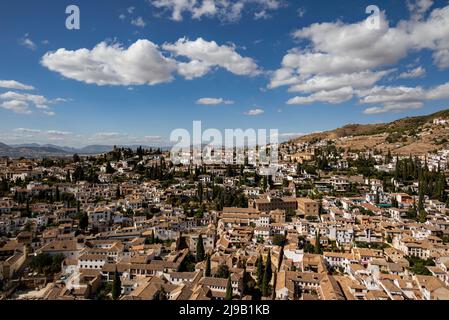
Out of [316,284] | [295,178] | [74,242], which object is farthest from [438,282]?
[295,178]

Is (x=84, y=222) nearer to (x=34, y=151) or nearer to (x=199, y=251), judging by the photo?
(x=199, y=251)

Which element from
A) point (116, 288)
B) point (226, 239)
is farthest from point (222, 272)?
point (226, 239)

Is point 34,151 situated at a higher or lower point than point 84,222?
higher

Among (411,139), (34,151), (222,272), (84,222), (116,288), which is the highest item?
(411,139)

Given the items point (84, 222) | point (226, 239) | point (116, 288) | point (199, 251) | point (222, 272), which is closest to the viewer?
point (116, 288)

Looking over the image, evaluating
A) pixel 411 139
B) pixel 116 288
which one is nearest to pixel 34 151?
pixel 411 139

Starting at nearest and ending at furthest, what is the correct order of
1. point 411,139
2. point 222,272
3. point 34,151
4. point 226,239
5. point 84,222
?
point 222,272, point 226,239, point 84,222, point 411,139, point 34,151

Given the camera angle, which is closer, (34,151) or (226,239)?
(226,239)
